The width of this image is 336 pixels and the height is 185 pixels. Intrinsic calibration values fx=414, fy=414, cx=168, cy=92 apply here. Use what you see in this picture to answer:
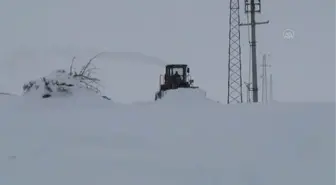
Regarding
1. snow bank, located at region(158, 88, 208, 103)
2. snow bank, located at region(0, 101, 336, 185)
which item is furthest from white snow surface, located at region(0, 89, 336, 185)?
snow bank, located at region(158, 88, 208, 103)

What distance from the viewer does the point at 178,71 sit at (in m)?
18.9

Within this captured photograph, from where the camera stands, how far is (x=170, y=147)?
4988mm

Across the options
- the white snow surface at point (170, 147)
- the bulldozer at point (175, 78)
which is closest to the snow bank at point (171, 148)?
the white snow surface at point (170, 147)

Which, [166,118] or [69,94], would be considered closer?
[166,118]

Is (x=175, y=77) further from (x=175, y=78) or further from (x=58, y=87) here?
(x=58, y=87)

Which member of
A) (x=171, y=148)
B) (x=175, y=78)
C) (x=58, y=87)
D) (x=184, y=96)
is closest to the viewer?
(x=171, y=148)

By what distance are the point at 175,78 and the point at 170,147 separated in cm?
1292

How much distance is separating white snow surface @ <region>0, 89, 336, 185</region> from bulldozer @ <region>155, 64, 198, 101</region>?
10.6 metres

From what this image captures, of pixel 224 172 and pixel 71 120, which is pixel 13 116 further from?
pixel 224 172

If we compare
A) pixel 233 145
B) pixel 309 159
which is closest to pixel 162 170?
pixel 233 145

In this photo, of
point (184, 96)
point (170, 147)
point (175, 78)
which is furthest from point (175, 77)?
point (170, 147)

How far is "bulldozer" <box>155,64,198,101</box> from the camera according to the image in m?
17.7

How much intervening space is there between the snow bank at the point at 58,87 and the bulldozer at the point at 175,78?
7.94 m

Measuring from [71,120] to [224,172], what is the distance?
9.86 ft
